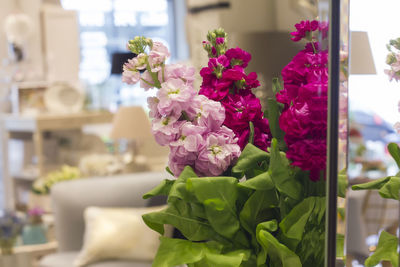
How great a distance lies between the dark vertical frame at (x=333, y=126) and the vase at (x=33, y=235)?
115 inches

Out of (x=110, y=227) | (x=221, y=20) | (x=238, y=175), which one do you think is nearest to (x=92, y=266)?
(x=110, y=227)

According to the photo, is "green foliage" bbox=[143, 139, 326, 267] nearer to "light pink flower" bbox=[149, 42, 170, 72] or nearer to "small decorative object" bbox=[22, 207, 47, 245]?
"light pink flower" bbox=[149, 42, 170, 72]

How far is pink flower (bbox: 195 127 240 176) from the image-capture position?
0.61 metres

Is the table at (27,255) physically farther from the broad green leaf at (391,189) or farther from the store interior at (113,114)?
the broad green leaf at (391,189)

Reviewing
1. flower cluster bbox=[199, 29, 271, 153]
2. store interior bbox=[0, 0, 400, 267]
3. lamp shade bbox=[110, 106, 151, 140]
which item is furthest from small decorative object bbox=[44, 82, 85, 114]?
flower cluster bbox=[199, 29, 271, 153]

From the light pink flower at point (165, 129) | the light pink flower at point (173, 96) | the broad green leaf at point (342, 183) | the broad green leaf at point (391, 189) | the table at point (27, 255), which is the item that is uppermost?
the light pink flower at point (173, 96)

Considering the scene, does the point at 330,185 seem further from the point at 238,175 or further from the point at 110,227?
the point at 110,227

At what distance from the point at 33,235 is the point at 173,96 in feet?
9.21

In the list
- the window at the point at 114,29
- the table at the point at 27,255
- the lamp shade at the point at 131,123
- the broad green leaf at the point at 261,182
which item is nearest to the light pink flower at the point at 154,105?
the broad green leaf at the point at 261,182

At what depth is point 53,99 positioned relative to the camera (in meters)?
4.68

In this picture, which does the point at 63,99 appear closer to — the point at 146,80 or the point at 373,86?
the point at 146,80

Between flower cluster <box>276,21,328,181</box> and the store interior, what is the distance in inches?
1.1

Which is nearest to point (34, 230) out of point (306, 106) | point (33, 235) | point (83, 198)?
point (33, 235)

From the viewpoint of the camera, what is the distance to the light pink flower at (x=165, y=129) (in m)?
0.60
